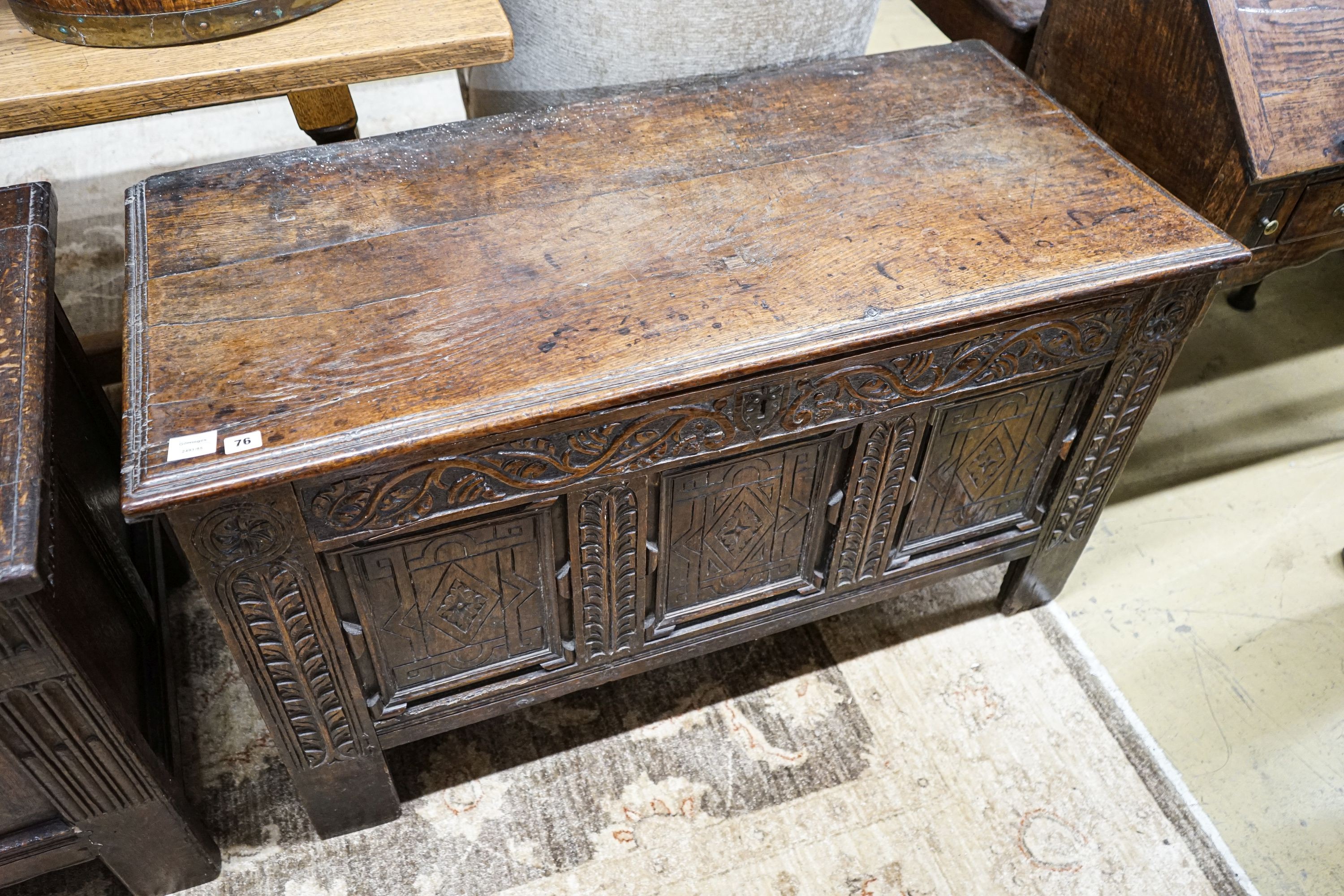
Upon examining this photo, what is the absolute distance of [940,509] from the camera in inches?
61.7

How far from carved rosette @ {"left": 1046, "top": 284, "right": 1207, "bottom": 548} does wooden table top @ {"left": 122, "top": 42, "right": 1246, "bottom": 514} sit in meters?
0.11

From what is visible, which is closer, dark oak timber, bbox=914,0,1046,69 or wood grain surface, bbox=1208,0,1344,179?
wood grain surface, bbox=1208,0,1344,179

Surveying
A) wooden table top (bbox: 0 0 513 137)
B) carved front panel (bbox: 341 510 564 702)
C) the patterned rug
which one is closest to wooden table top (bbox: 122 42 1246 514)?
wooden table top (bbox: 0 0 513 137)

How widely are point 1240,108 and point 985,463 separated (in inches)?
24.2

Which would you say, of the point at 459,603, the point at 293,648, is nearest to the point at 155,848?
the point at 293,648

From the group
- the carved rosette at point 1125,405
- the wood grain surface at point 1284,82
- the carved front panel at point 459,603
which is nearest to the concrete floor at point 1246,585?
the carved rosette at point 1125,405

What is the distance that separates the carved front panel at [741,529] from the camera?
1342mm

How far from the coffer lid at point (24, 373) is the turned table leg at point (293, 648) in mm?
138

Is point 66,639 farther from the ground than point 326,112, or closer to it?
closer to it

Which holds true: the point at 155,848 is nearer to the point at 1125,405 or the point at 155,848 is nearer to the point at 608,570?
the point at 608,570

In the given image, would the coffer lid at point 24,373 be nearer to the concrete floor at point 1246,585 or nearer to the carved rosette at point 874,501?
the carved rosette at point 874,501

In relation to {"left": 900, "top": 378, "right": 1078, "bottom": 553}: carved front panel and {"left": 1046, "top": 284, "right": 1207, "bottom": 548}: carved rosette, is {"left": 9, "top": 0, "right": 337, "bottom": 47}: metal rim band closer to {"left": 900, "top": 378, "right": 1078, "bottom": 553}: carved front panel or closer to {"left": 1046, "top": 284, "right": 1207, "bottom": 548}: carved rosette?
{"left": 900, "top": 378, "right": 1078, "bottom": 553}: carved front panel

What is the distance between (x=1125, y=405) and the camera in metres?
1.51

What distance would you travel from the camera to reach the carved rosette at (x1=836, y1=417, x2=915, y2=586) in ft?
4.50
